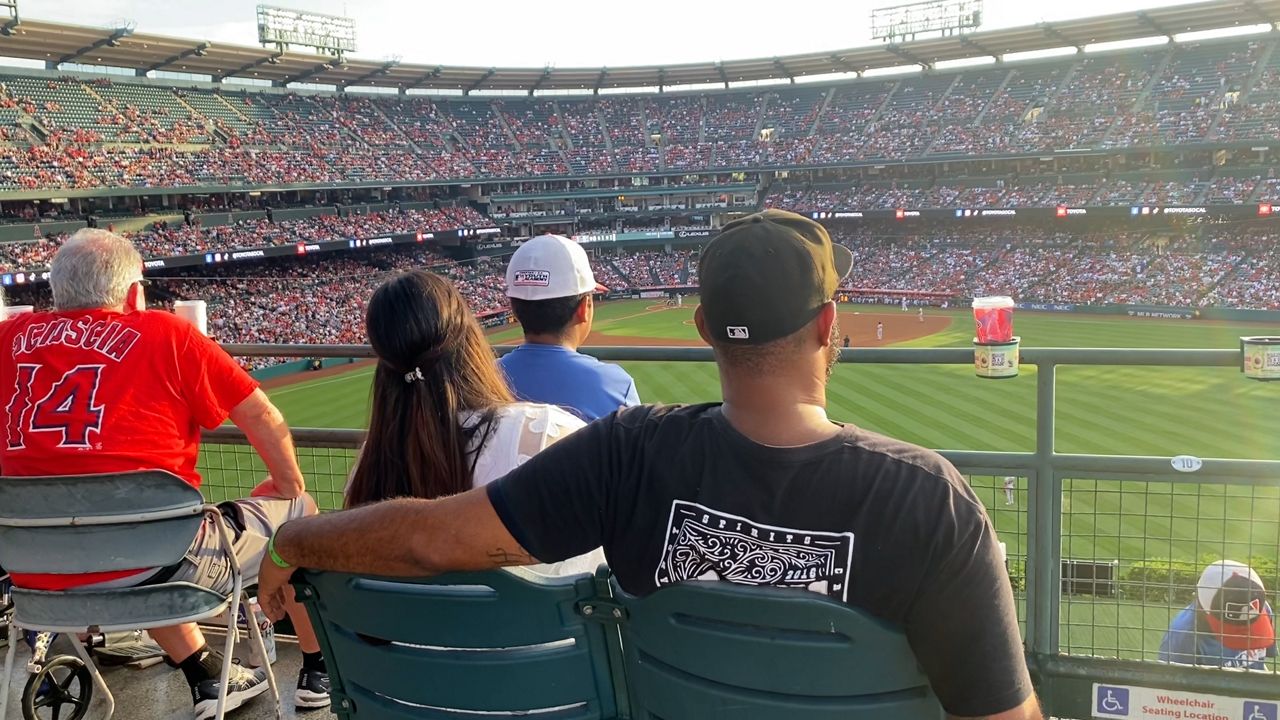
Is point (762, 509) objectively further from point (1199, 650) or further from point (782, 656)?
point (1199, 650)

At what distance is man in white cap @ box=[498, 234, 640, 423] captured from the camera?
10.1 ft

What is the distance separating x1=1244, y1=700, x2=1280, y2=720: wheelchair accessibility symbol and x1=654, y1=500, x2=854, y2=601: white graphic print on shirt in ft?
8.31

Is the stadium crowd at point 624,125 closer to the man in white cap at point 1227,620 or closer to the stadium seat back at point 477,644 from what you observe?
the stadium seat back at point 477,644

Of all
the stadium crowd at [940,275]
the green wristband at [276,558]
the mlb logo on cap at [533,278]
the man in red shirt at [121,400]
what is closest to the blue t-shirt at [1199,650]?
the mlb logo on cap at [533,278]

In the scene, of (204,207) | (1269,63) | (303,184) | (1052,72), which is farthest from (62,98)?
(1269,63)

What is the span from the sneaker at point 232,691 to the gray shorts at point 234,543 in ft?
2.09

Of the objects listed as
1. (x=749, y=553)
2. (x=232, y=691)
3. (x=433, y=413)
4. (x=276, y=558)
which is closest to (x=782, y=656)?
(x=749, y=553)

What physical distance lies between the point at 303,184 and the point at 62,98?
11.1m

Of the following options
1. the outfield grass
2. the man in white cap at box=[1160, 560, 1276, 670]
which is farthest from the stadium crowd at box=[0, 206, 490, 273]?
the man in white cap at box=[1160, 560, 1276, 670]

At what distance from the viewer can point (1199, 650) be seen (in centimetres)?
351

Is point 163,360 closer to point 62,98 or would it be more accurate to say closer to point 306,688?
point 306,688

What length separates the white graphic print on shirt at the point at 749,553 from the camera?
155cm

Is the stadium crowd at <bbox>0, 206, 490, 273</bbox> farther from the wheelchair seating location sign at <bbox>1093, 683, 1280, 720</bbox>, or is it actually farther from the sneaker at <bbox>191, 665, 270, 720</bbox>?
the wheelchair seating location sign at <bbox>1093, 683, 1280, 720</bbox>

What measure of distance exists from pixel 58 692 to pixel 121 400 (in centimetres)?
140
